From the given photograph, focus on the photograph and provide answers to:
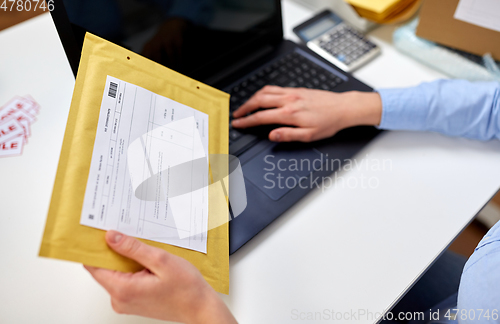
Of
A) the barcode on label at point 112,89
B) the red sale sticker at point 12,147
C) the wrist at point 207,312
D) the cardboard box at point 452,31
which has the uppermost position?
the cardboard box at point 452,31

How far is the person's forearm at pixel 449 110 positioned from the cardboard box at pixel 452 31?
122 millimetres

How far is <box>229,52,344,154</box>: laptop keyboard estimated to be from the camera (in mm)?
683

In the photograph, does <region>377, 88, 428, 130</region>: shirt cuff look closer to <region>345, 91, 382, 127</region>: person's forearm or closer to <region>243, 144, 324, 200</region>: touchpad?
<region>345, 91, 382, 127</region>: person's forearm

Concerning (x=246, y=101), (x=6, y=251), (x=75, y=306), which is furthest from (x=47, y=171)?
(x=246, y=101)

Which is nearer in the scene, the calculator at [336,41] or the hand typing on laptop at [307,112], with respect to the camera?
the hand typing on laptop at [307,112]

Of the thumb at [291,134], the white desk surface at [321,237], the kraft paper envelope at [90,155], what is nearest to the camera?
the kraft paper envelope at [90,155]

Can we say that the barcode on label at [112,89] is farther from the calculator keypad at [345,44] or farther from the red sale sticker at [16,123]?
the calculator keypad at [345,44]

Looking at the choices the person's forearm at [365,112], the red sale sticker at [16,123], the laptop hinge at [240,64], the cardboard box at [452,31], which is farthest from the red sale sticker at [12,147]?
the cardboard box at [452,31]

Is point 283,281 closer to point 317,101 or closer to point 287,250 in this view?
point 287,250

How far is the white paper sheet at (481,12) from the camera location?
662mm

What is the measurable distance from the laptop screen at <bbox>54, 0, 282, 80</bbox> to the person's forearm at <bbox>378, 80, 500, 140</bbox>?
0.29 m

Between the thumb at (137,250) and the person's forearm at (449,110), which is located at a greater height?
the person's forearm at (449,110)

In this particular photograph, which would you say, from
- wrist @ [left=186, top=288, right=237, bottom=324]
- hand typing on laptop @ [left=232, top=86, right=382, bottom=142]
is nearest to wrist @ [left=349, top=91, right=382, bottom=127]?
hand typing on laptop @ [left=232, top=86, right=382, bottom=142]

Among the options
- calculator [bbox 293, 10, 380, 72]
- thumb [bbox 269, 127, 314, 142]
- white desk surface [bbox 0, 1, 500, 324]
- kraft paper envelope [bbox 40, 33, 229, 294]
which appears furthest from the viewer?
calculator [bbox 293, 10, 380, 72]
